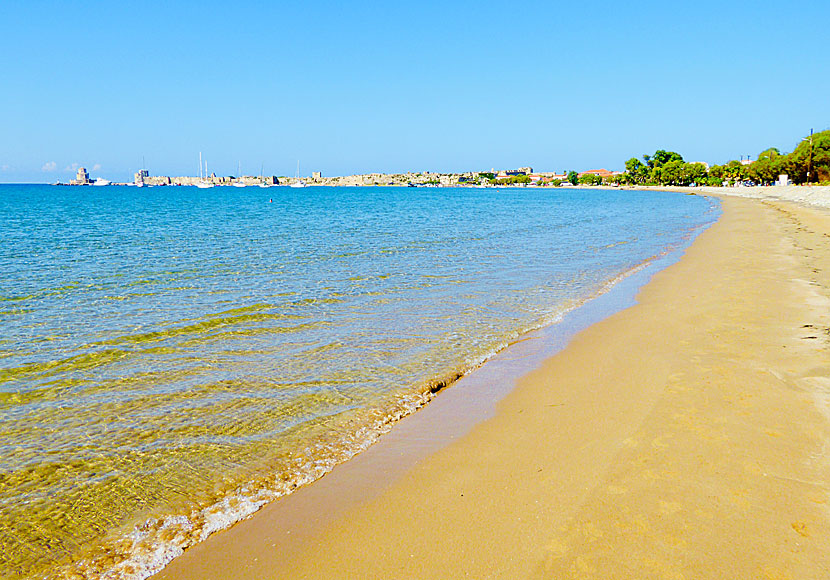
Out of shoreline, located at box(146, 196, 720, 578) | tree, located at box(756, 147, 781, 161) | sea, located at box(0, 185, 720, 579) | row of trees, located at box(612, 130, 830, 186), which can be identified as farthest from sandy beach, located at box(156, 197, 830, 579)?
tree, located at box(756, 147, 781, 161)

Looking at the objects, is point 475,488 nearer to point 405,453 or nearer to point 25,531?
point 405,453

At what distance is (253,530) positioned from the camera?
429cm

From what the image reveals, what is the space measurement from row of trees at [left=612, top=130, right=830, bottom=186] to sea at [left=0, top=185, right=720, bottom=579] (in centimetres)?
8664

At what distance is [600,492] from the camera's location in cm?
448

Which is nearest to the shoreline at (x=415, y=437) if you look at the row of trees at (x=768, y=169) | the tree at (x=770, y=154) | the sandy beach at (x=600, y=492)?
the sandy beach at (x=600, y=492)

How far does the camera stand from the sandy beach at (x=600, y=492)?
145 inches

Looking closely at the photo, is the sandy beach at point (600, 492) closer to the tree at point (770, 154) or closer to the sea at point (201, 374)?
the sea at point (201, 374)

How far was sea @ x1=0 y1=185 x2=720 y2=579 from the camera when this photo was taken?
4562 mm

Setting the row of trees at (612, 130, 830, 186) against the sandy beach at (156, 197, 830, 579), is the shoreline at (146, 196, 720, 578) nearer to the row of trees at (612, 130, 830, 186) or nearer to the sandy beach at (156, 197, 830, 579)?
the sandy beach at (156, 197, 830, 579)

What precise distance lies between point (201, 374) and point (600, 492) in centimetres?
593

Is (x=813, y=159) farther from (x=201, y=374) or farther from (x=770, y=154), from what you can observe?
(x=201, y=374)

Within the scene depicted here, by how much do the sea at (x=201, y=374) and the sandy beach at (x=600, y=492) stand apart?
709mm

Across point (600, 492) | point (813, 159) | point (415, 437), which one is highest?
point (813, 159)

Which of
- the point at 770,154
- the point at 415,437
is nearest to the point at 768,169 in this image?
the point at 770,154
